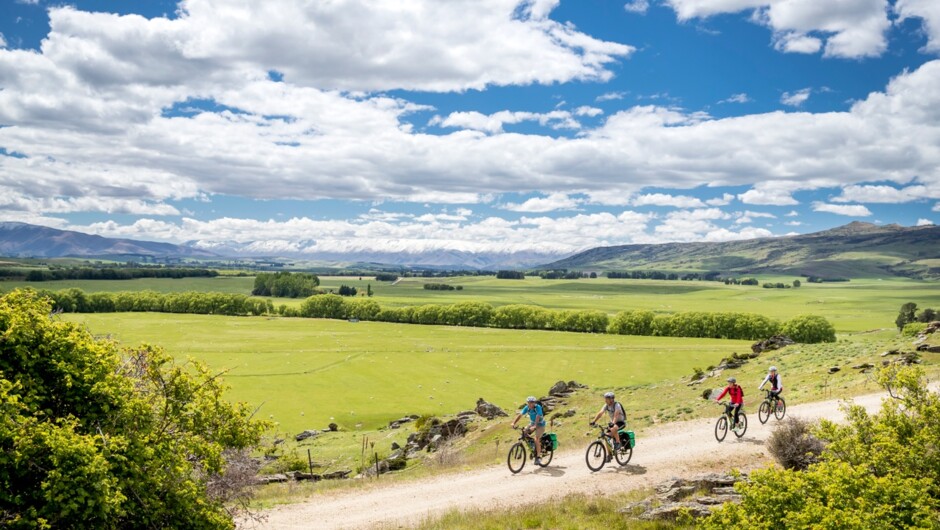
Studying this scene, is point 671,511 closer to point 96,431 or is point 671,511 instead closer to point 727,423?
point 727,423

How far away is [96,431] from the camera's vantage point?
52.9ft

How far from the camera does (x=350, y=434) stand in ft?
210

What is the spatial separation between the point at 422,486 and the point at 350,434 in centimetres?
3876

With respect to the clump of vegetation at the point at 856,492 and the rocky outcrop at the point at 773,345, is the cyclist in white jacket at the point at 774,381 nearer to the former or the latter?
the clump of vegetation at the point at 856,492

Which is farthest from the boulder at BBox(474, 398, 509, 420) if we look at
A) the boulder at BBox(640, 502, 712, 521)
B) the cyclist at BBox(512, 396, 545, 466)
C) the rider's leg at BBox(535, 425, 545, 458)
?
the boulder at BBox(640, 502, 712, 521)

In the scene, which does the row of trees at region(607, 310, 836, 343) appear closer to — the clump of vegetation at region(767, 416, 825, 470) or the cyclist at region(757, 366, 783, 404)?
the cyclist at region(757, 366, 783, 404)

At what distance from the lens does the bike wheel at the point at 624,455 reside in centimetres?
2738

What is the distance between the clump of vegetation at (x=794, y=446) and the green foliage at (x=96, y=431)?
74.1ft

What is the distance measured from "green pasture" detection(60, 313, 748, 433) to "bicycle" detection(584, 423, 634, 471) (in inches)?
1586

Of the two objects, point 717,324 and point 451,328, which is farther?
point 451,328

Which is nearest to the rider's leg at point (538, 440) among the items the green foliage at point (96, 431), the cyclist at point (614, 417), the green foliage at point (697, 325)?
the cyclist at point (614, 417)

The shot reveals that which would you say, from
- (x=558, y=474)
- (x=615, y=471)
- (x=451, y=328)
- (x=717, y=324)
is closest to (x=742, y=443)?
(x=615, y=471)

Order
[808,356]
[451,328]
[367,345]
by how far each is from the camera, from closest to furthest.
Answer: [808,356] → [367,345] → [451,328]

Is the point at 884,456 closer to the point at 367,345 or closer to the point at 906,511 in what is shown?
the point at 906,511
